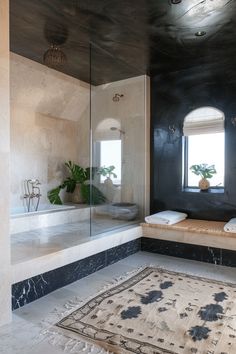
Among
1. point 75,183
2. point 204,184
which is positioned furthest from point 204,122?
point 75,183

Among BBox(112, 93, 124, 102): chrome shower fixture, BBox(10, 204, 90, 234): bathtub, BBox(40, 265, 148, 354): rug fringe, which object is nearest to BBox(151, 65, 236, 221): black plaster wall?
BBox(112, 93, 124, 102): chrome shower fixture

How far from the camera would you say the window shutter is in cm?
366

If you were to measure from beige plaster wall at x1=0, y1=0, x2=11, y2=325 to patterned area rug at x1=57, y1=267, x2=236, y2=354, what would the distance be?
1.43ft

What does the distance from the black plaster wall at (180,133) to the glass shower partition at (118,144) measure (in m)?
0.21

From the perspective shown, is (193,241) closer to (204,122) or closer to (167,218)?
(167,218)

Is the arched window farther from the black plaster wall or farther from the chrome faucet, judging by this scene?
the chrome faucet

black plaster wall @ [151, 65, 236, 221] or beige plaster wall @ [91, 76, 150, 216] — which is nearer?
black plaster wall @ [151, 65, 236, 221]

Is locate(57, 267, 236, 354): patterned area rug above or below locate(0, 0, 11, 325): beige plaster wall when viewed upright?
below

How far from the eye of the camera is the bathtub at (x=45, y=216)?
131 inches

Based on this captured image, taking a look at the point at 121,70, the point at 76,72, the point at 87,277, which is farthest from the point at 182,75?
the point at 87,277

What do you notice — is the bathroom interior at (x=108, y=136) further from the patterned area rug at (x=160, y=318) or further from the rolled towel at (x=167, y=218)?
the patterned area rug at (x=160, y=318)

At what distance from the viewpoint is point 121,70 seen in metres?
3.85

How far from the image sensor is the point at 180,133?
12.9 ft

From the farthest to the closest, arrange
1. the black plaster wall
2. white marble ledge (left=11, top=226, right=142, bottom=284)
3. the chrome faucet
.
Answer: the chrome faucet, the black plaster wall, white marble ledge (left=11, top=226, right=142, bottom=284)
